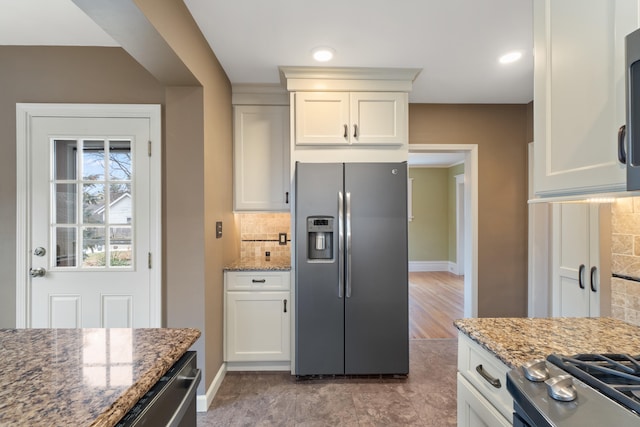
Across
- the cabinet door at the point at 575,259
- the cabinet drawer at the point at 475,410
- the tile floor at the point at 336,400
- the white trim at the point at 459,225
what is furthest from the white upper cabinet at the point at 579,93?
the white trim at the point at 459,225

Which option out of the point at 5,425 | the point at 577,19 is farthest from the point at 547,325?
the point at 5,425

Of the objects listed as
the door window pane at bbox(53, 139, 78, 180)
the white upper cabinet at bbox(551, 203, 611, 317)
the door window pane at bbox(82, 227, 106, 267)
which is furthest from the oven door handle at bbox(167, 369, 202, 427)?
the white upper cabinet at bbox(551, 203, 611, 317)

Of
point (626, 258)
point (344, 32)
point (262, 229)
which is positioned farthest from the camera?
point (262, 229)

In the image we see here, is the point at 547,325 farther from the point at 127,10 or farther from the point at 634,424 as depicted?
the point at 127,10

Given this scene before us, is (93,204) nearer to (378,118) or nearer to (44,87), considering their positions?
(44,87)

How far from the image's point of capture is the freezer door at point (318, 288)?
2268 millimetres

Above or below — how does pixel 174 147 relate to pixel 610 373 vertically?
above

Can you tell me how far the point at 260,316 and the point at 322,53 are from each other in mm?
2095

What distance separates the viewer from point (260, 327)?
2.44 m

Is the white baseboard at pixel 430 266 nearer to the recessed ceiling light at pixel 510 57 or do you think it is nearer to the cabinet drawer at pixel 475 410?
the recessed ceiling light at pixel 510 57

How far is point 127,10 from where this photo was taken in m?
1.24

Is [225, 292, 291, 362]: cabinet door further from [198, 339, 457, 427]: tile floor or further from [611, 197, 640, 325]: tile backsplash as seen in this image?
[611, 197, 640, 325]: tile backsplash

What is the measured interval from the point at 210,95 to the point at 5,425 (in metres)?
2.00

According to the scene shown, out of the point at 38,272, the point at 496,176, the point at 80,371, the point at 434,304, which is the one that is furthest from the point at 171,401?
the point at 434,304
